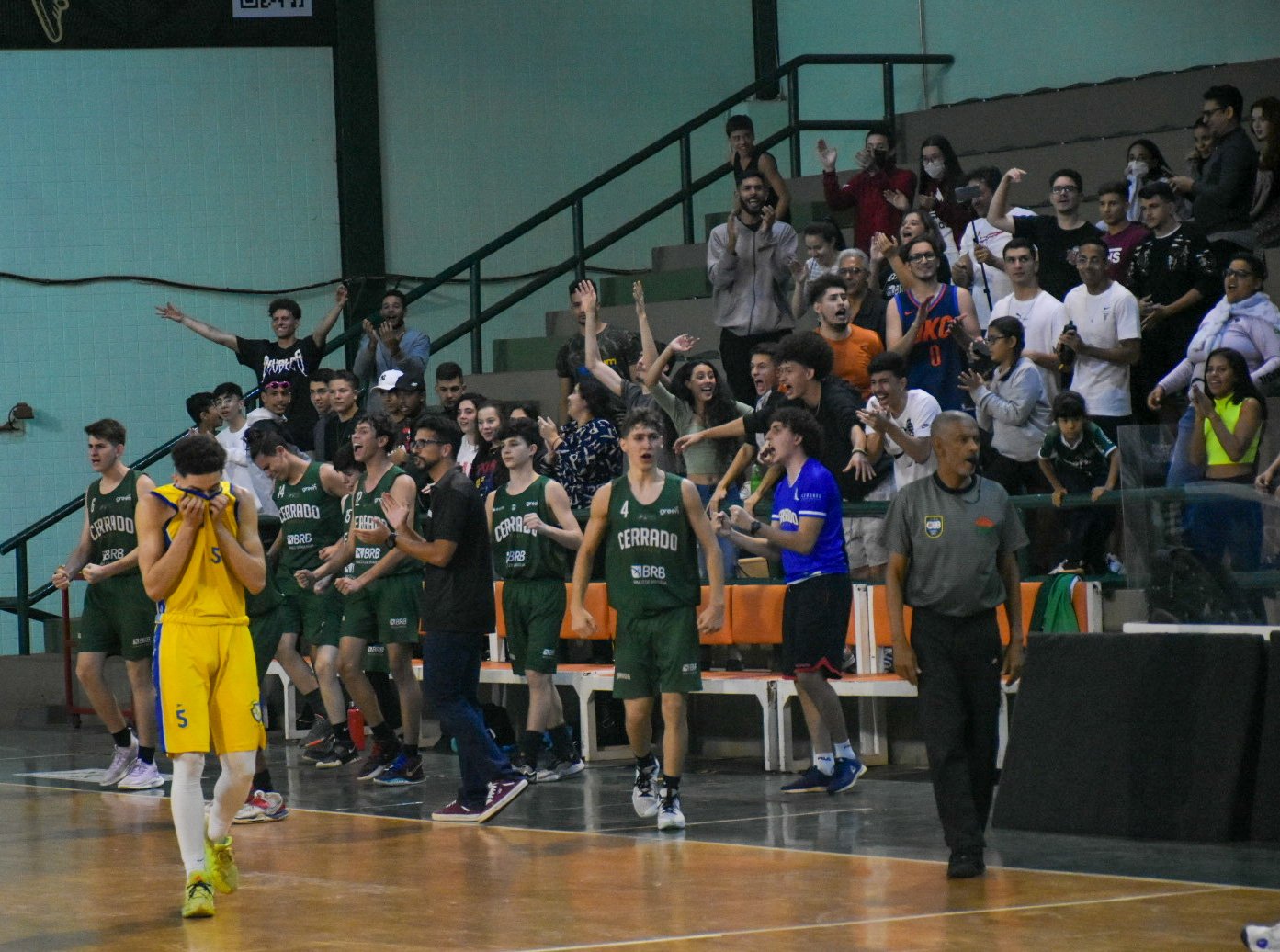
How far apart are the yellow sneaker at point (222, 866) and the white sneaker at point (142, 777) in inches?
Result: 166

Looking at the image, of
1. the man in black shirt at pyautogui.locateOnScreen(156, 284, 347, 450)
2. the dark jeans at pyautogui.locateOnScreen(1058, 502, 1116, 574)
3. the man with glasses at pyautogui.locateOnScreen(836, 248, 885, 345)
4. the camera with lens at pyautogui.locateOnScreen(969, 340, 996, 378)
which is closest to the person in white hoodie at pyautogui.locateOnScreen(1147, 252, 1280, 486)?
the camera with lens at pyautogui.locateOnScreen(969, 340, 996, 378)

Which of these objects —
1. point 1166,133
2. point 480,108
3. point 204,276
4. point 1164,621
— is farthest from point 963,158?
point 1164,621

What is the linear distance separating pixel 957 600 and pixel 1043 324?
4.72 meters

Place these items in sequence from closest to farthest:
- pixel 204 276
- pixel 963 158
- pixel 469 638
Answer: pixel 469 638 → pixel 963 158 → pixel 204 276

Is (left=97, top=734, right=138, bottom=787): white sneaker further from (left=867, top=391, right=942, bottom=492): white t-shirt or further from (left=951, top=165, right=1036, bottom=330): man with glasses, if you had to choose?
(left=951, top=165, right=1036, bottom=330): man with glasses

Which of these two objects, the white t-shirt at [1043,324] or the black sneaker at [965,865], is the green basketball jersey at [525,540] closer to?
the white t-shirt at [1043,324]

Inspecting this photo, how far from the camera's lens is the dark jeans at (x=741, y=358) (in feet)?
47.8

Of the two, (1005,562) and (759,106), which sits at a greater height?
(759,106)

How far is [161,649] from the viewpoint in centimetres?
815

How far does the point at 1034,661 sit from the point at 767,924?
2813 millimetres

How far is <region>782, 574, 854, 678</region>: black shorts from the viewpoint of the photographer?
10.6 meters

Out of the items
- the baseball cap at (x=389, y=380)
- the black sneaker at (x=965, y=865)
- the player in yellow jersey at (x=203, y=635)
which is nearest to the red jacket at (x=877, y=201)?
the baseball cap at (x=389, y=380)

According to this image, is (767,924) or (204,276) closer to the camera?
(767,924)

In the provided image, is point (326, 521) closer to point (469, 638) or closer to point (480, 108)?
point (469, 638)
